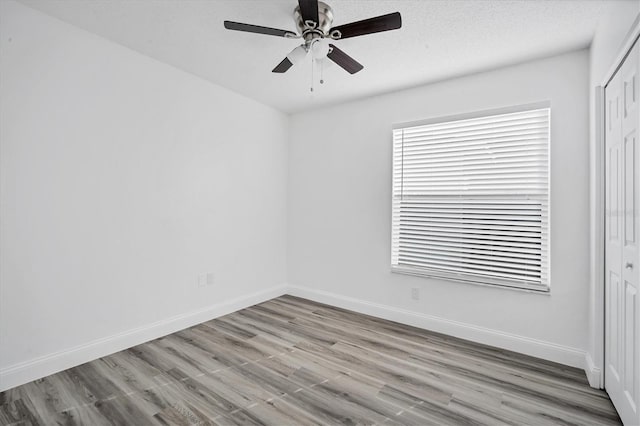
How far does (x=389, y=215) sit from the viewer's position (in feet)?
11.8

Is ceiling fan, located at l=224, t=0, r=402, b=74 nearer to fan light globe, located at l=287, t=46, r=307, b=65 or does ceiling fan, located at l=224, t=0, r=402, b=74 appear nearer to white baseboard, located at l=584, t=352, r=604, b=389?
fan light globe, located at l=287, t=46, r=307, b=65

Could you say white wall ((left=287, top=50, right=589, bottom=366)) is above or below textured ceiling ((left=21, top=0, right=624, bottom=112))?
below

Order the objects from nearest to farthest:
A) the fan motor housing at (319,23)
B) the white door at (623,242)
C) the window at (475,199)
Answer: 1. the white door at (623,242)
2. the fan motor housing at (319,23)
3. the window at (475,199)

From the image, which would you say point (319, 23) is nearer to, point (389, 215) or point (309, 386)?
point (389, 215)

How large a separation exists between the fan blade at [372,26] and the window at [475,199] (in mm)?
1631

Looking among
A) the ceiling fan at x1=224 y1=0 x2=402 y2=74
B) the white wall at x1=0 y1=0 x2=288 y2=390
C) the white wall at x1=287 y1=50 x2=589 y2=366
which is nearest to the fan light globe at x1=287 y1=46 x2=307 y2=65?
the ceiling fan at x1=224 y1=0 x2=402 y2=74

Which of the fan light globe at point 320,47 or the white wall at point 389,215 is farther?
the white wall at point 389,215

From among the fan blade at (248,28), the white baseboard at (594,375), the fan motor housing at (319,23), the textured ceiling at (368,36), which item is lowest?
the white baseboard at (594,375)

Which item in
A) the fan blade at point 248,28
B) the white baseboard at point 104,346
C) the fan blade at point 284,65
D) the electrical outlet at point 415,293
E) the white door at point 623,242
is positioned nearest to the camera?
the white door at point 623,242

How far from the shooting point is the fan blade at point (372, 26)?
70.4 inches

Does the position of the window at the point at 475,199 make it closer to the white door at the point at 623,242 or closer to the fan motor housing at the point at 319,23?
the white door at the point at 623,242

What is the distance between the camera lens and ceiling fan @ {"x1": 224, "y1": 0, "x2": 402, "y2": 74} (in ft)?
5.95

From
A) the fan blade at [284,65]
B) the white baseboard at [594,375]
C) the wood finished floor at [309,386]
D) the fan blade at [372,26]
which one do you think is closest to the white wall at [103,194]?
the wood finished floor at [309,386]

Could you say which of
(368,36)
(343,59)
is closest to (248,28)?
(343,59)
